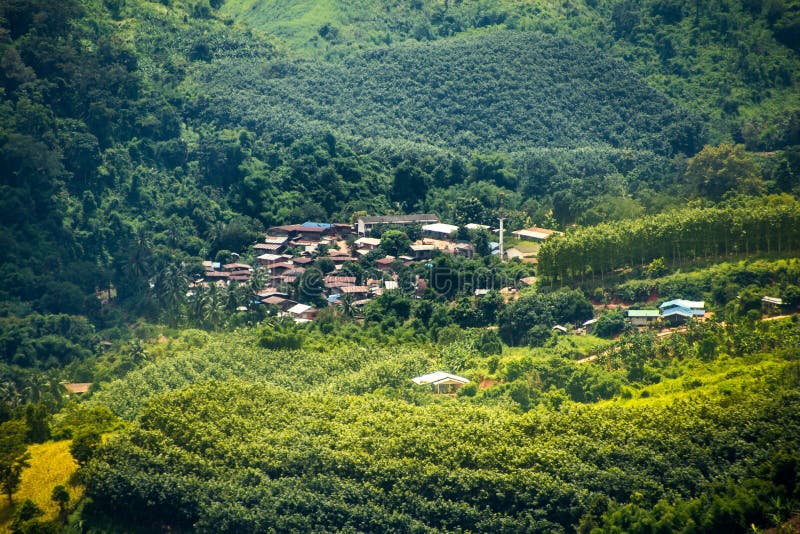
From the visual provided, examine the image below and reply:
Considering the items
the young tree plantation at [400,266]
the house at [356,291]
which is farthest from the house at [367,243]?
the house at [356,291]

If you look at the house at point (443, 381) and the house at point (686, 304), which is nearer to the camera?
the house at point (443, 381)

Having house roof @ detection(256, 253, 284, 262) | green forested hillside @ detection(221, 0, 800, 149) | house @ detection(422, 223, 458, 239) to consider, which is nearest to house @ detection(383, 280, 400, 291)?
house @ detection(422, 223, 458, 239)

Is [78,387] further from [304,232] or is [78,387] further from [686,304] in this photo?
[686,304]

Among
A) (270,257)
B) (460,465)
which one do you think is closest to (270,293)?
(270,257)

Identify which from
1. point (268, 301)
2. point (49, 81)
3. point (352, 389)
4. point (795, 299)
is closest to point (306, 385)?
point (352, 389)

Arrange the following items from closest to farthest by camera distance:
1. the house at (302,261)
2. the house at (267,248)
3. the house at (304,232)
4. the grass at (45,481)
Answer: the grass at (45,481) → the house at (302,261) → the house at (267,248) → the house at (304,232)

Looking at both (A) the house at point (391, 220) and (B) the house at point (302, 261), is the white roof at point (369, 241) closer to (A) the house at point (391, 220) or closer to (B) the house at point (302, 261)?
(A) the house at point (391, 220)

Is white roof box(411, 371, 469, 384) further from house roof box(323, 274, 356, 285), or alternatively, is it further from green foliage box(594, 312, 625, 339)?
house roof box(323, 274, 356, 285)
